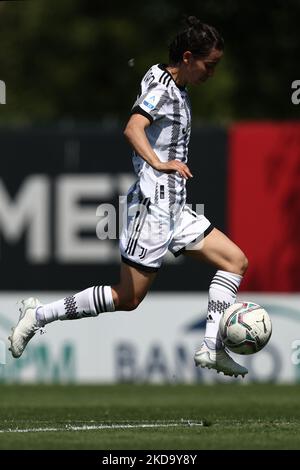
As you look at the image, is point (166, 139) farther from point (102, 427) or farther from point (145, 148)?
point (102, 427)

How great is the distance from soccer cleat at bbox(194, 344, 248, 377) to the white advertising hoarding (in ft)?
24.6

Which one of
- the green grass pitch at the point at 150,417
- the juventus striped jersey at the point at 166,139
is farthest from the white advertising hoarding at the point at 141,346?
the juventus striped jersey at the point at 166,139

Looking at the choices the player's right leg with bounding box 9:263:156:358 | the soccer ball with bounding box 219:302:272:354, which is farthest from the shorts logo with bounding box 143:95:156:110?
the soccer ball with bounding box 219:302:272:354

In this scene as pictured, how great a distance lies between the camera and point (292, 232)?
18.6m

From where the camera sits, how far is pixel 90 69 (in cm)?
3184

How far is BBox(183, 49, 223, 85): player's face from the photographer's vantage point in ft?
35.8

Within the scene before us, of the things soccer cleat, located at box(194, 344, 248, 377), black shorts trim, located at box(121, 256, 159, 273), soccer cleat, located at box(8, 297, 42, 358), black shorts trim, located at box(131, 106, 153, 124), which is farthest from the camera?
soccer cleat, located at box(8, 297, 42, 358)

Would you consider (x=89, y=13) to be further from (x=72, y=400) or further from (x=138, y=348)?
(x=72, y=400)

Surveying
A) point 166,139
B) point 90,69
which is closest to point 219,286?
point 166,139

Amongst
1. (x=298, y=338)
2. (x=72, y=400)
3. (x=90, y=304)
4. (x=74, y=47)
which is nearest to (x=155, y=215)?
(x=90, y=304)

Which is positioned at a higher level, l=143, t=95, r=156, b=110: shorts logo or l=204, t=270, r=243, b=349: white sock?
l=143, t=95, r=156, b=110: shorts logo

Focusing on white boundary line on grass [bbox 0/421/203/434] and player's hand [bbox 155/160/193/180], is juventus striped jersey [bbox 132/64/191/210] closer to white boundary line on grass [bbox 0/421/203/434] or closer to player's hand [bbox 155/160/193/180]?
player's hand [bbox 155/160/193/180]

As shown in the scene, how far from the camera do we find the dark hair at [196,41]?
10.9m

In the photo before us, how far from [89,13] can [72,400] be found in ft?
61.1
